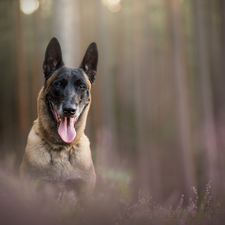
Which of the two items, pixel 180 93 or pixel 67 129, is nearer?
pixel 67 129

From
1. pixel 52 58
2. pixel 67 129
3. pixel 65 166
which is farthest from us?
pixel 52 58

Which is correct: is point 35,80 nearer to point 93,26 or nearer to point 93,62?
point 93,26

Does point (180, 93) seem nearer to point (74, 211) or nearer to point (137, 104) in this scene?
point (137, 104)

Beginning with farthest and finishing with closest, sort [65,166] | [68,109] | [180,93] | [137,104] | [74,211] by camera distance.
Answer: [137,104], [180,93], [65,166], [68,109], [74,211]

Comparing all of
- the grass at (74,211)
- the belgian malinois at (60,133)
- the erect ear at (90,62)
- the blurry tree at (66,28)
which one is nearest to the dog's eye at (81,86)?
the belgian malinois at (60,133)

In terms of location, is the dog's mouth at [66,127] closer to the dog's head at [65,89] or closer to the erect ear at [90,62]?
the dog's head at [65,89]

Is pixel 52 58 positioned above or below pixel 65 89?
above

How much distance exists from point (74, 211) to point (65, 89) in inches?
60.5

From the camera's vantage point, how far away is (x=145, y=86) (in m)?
13.2

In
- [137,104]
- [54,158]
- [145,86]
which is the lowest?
[54,158]

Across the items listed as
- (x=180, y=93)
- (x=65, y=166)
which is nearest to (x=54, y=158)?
(x=65, y=166)

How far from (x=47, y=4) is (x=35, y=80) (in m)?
4.03

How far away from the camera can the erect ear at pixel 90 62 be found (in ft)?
11.0

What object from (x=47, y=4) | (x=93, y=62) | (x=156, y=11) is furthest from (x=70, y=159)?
(x=156, y=11)
